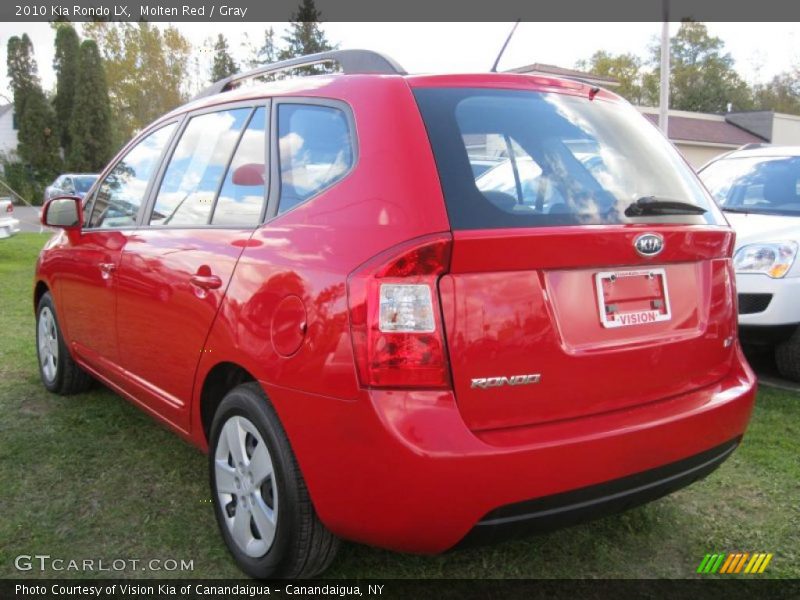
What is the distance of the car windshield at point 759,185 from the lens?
Answer: 5.44m

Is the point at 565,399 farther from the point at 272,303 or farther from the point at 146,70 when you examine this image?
the point at 146,70

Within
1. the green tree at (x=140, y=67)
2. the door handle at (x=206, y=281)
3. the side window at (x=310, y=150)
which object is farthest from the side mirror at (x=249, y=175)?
the green tree at (x=140, y=67)

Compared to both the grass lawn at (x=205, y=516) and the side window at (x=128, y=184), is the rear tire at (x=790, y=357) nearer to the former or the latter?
the grass lawn at (x=205, y=516)

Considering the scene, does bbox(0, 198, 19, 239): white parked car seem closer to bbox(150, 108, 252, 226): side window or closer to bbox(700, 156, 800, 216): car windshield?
bbox(150, 108, 252, 226): side window

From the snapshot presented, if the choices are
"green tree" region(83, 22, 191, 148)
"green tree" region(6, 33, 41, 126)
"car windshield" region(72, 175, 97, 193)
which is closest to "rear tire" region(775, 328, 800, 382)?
"car windshield" region(72, 175, 97, 193)

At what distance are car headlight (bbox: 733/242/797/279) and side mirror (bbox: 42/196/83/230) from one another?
409 cm

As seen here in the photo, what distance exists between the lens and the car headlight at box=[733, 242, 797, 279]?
4715mm

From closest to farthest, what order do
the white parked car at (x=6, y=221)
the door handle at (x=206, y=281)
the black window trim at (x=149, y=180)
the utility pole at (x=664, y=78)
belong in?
the door handle at (x=206, y=281) → the black window trim at (x=149, y=180) → the white parked car at (x=6, y=221) → the utility pole at (x=664, y=78)

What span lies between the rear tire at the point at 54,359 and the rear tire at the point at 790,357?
4.54 m

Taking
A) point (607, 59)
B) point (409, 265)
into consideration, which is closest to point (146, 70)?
point (607, 59)

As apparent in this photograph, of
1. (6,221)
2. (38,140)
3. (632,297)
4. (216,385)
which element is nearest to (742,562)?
(632,297)

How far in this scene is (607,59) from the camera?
215ft

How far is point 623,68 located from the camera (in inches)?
2574

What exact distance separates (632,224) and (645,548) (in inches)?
51.8
